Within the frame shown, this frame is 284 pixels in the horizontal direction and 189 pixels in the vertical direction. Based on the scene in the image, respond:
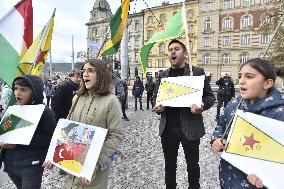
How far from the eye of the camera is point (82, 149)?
261cm

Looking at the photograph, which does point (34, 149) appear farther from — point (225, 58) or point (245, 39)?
point (225, 58)

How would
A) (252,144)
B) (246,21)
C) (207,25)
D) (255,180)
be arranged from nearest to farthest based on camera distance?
(255,180), (252,144), (246,21), (207,25)

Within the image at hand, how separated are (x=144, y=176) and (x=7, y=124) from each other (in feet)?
8.58

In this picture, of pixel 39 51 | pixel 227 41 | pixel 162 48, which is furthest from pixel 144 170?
pixel 162 48

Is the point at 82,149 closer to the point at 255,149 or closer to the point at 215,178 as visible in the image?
the point at 255,149

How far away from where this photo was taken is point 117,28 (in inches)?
185

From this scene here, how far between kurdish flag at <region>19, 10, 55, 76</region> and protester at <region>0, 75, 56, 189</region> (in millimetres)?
1005

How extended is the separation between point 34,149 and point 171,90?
4.95 feet

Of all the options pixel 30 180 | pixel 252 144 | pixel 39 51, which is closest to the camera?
pixel 252 144

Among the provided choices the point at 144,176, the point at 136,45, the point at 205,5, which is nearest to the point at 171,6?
the point at 205,5

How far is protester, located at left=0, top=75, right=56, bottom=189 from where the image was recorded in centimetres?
296

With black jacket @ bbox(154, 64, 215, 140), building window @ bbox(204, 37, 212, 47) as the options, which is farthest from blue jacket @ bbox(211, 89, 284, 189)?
building window @ bbox(204, 37, 212, 47)

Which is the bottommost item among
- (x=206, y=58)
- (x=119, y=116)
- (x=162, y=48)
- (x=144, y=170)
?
(x=144, y=170)

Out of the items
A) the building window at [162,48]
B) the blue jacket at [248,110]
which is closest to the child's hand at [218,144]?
the blue jacket at [248,110]
